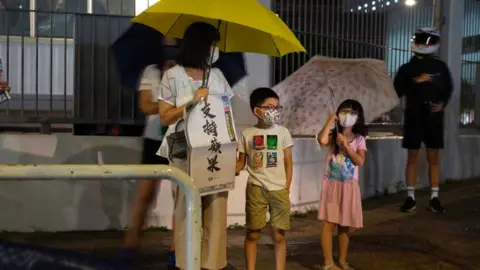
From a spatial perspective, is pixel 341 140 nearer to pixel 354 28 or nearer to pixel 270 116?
pixel 270 116

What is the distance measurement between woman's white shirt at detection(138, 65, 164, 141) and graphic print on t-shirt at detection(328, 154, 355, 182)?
1.47 meters

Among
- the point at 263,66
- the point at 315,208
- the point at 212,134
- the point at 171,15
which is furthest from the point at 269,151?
the point at 315,208

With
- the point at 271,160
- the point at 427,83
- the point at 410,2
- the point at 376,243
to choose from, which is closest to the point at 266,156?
the point at 271,160

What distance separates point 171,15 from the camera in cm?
429

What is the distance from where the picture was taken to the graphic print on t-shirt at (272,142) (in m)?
4.23

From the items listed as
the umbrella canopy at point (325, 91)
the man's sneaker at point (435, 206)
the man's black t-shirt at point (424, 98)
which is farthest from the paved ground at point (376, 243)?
Result: the umbrella canopy at point (325, 91)

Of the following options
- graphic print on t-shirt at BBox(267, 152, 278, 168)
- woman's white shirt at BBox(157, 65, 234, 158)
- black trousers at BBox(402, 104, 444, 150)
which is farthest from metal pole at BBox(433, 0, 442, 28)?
woman's white shirt at BBox(157, 65, 234, 158)

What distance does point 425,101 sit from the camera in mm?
7031

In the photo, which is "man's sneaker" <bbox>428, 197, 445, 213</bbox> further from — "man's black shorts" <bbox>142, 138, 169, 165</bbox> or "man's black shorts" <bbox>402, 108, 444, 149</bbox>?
"man's black shorts" <bbox>142, 138, 169, 165</bbox>

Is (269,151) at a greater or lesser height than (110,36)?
lesser

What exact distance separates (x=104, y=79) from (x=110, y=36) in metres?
0.48

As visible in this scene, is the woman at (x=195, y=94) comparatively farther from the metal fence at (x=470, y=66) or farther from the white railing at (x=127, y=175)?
the metal fence at (x=470, y=66)

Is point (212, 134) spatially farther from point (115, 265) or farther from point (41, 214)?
point (41, 214)

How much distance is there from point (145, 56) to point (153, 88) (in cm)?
46
